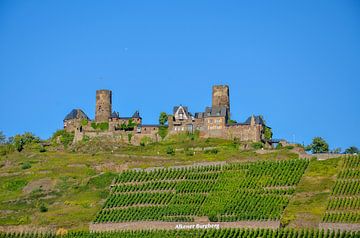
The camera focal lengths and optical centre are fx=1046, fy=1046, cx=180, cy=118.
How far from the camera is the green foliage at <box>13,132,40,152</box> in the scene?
5487 inches

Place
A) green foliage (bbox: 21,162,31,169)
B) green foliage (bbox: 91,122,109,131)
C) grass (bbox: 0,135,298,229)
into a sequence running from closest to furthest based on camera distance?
grass (bbox: 0,135,298,229) → green foliage (bbox: 21,162,31,169) → green foliage (bbox: 91,122,109,131)

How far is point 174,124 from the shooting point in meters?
134

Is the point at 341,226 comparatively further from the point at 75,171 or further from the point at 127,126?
the point at 127,126

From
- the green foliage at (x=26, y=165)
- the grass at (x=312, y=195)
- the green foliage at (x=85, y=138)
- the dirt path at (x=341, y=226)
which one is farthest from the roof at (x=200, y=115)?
the dirt path at (x=341, y=226)

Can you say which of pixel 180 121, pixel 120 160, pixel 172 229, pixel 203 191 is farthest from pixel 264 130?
pixel 172 229

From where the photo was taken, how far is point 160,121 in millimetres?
138500

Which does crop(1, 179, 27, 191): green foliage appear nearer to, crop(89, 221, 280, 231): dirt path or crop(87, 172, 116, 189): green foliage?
crop(87, 172, 116, 189): green foliage

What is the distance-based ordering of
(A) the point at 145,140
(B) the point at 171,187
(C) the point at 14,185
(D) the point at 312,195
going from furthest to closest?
(A) the point at 145,140 < (C) the point at 14,185 < (B) the point at 171,187 < (D) the point at 312,195

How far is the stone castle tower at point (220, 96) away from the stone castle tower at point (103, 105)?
14.2 meters

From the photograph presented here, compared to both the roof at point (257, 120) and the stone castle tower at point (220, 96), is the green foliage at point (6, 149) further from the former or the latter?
the roof at point (257, 120)

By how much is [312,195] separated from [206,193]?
11334 millimetres

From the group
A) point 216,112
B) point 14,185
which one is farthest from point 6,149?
point 216,112

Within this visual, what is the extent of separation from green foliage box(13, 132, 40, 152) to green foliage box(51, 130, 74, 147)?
2.86 metres

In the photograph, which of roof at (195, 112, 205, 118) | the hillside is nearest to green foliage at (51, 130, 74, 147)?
the hillside
